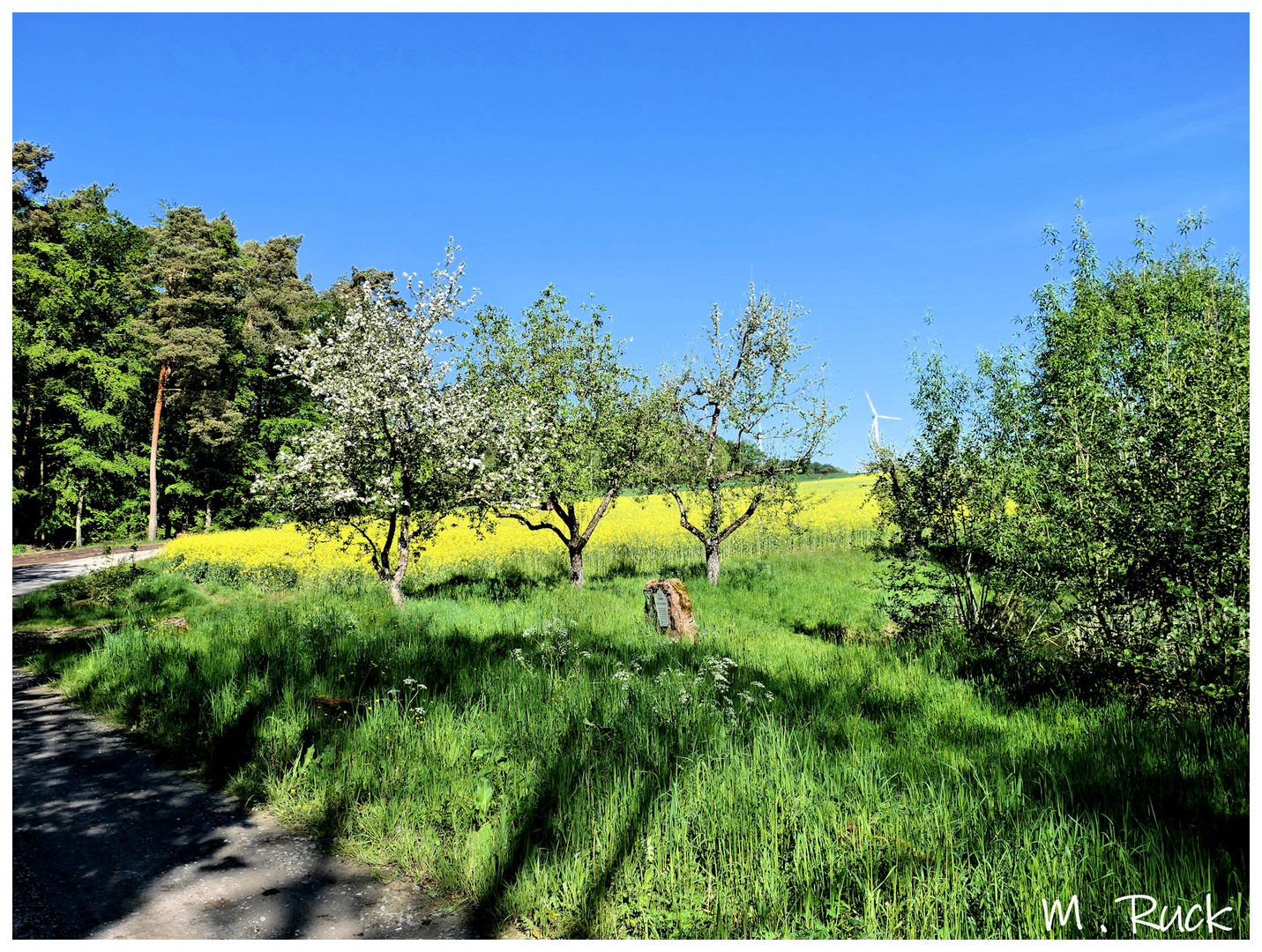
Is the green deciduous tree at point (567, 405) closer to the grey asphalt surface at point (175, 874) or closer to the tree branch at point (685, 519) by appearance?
the tree branch at point (685, 519)

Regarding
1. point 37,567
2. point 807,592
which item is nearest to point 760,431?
point 807,592

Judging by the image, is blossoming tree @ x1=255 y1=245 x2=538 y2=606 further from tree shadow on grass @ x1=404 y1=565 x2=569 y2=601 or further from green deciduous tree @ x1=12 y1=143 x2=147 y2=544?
green deciduous tree @ x1=12 y1=143 x2=147 y2=544

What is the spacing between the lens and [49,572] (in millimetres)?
22969

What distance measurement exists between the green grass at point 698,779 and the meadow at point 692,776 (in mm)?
20

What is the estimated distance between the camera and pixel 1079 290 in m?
20.4

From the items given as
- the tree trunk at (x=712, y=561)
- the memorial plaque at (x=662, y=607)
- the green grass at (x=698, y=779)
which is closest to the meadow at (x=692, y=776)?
the green grass at (x=698, y=779)

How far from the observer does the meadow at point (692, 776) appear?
3.30 m

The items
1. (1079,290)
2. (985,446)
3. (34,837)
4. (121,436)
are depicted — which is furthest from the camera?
(121,436)

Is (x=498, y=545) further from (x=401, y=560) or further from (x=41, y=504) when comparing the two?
(x=41, y=504)

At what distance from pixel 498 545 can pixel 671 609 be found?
48.3 ft

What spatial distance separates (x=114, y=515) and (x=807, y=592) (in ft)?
132

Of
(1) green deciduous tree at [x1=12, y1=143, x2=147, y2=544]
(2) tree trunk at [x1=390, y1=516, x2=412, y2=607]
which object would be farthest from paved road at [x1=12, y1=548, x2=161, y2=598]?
(2) tree trunk at [x1=390, y1=516, x2=412, y2=607]

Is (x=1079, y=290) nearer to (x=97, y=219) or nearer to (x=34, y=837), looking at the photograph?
(x=34, y=837)

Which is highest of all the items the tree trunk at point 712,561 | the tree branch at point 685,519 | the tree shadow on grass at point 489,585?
the tree branch at point 685,519
